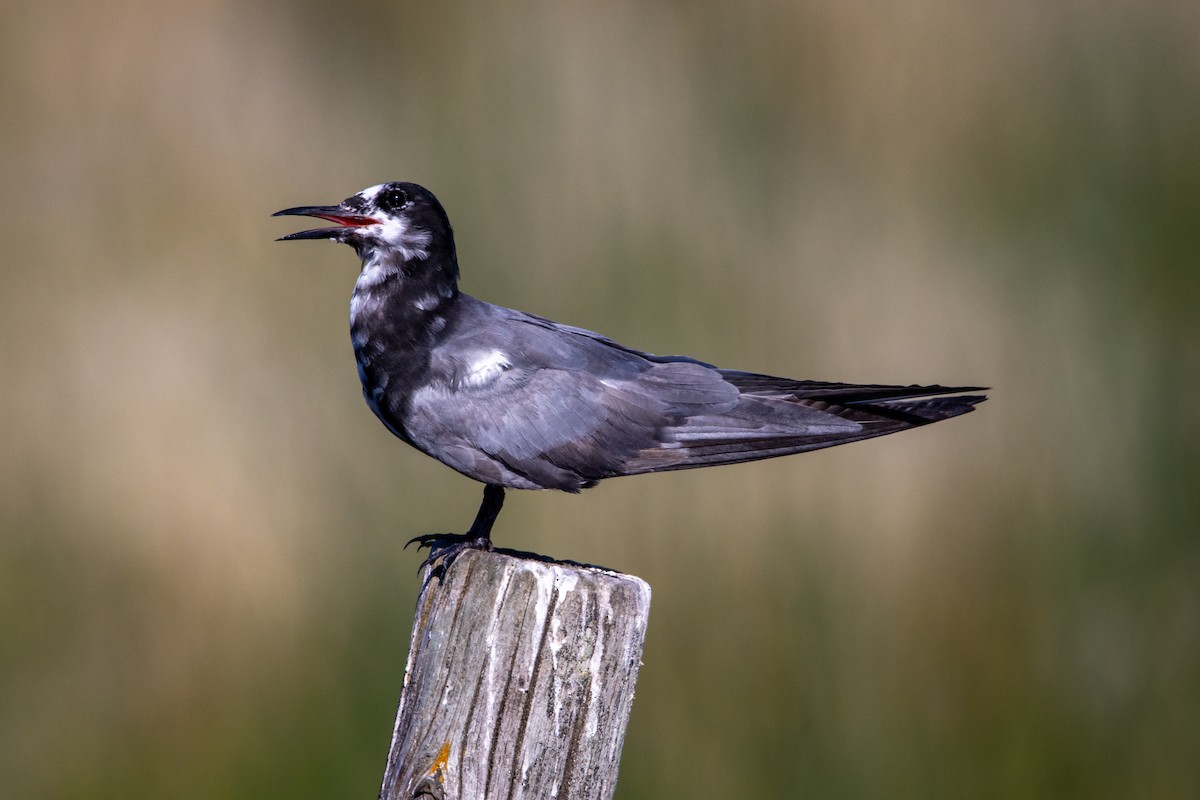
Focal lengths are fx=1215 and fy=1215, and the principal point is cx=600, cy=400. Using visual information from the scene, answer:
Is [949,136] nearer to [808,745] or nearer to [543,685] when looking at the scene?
[808,745]

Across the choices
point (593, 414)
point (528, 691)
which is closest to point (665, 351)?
point (593, 414)

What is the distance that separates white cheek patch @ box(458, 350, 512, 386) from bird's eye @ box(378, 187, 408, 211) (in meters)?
0.55

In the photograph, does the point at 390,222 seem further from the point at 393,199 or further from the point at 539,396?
the point at 539,396

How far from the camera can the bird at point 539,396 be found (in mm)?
3209

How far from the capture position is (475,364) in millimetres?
3312

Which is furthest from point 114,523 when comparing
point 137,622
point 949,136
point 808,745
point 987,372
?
point 949,136

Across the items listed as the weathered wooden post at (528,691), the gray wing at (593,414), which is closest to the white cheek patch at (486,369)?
the gray wing at (593,414)

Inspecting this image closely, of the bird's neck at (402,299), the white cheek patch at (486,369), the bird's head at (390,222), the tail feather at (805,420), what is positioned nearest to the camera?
the tail feather at (805,420)

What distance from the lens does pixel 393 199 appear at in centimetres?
353

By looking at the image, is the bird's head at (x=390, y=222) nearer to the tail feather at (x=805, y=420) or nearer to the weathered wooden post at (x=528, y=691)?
the tail feather at (x=805, y=420)

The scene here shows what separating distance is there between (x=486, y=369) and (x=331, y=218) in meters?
0.67

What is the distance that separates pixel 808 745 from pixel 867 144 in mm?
2703

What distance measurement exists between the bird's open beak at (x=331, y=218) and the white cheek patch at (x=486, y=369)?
0.56 meters

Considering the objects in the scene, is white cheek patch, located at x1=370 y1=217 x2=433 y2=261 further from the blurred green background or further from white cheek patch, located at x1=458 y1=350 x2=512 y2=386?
the blurred green background
